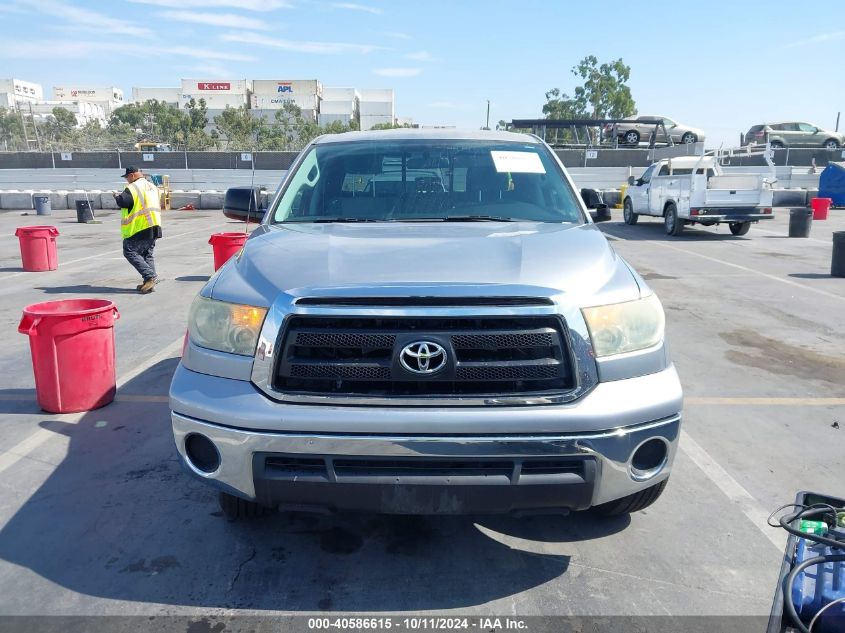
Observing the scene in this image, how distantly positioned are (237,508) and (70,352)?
2328mm

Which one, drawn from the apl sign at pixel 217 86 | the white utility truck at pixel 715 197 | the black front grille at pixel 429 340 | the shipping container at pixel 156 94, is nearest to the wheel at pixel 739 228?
the white utility truck at pixel 715 197

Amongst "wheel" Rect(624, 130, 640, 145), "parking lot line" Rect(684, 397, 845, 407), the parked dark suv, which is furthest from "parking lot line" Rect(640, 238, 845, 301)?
the parked dark suv

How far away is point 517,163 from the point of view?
171 inches

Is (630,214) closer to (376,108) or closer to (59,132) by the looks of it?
(59,132)

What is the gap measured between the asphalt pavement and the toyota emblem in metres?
1.00

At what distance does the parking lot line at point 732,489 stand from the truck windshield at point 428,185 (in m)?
1.68

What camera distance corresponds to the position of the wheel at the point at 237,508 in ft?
10.8

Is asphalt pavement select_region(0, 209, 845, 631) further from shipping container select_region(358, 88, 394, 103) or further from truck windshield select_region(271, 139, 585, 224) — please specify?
shipping container select_region(358, 88, 394, 103)

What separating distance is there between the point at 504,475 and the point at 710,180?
50.1 feet

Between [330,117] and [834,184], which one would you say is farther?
[330,117]

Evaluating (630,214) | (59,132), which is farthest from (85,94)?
(630,214)

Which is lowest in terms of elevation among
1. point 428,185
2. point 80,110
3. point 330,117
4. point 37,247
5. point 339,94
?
point 37,247

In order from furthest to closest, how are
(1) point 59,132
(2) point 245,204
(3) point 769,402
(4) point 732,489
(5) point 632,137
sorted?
(1) point 59,132 < (5) point 632,137 < (3) point 769,402 < (2) point 245,204 < (4) point 732,489

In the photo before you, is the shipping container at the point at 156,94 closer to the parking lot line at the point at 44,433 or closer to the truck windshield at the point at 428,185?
the parking lot line at the point at 44,433
